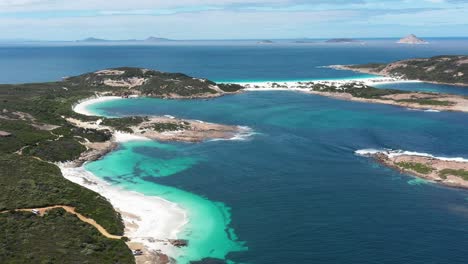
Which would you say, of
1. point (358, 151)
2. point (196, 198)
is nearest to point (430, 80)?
point (358, 151)

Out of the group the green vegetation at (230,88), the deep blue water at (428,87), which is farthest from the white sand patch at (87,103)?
the deep blue water at (428,87)

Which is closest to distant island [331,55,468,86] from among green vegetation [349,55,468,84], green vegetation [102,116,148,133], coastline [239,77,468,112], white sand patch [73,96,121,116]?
green vegetation [349,55,468,84]

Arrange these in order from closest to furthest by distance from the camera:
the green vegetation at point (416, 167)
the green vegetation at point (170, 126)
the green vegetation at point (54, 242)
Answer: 1. the green vegetation at point (54, 242)
2. the green vegetation at point (416, 167)
3. the green vegetation at point (170, 126)

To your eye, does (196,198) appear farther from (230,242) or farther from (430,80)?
(430,80)

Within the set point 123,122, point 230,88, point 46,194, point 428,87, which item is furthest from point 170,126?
point 428,87

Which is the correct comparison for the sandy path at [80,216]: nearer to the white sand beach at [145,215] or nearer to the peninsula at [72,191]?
the peninsula at [72,191]

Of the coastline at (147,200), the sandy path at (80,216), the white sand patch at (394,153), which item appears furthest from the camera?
the white sand patch at (394,153)
